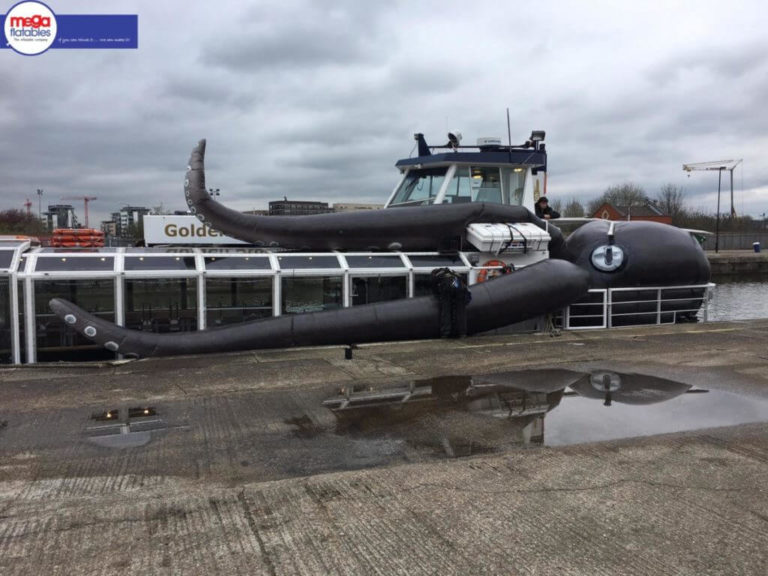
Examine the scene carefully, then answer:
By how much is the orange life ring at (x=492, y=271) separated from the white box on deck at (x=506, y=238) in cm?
23

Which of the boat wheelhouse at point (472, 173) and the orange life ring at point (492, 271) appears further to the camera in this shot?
the boat wheelhouse at point (472, 173)

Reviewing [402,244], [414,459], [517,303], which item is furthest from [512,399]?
[402,244]

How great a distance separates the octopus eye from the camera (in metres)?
11.7

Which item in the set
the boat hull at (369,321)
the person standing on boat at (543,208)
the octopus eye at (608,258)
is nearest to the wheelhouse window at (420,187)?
the person standing on boat at (543,208)

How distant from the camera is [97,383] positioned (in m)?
6.62

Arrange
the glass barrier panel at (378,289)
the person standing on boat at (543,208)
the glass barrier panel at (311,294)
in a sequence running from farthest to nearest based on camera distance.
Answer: the person standing on boat at (543,208) → the glass barrier panel at (378,289) → the glass barrier panel at (311,294)

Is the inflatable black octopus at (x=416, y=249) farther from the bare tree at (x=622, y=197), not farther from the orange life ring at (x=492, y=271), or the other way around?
the bare tree at (x=622, y=197)

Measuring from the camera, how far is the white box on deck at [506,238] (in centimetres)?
1066

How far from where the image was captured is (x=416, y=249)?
11.1 metres

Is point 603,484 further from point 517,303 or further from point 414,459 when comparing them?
point 517,303

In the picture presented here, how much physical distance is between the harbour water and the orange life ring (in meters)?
11.7

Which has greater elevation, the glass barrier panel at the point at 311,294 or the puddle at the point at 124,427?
the glass barrier panel at the point at 311,294

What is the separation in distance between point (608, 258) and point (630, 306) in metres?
1.10

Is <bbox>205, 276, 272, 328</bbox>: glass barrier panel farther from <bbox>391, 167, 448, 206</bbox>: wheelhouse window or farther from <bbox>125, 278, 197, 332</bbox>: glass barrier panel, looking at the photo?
<bbox>391, 167, 448, 206</bbox>: wheelhouse window
